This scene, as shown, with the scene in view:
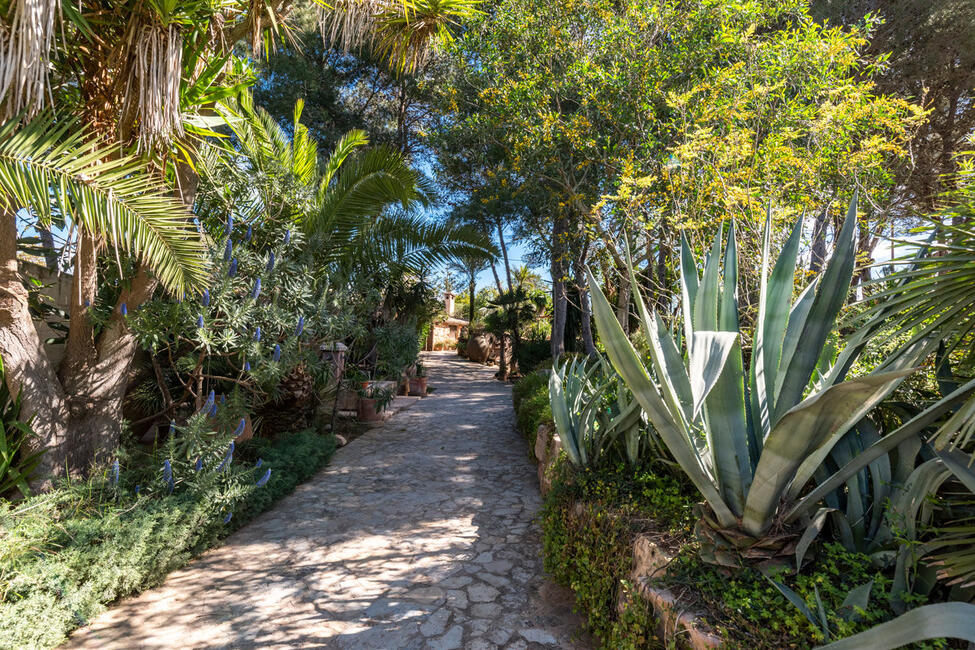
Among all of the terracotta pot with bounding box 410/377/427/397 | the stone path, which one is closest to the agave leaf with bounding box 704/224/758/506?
the stone path

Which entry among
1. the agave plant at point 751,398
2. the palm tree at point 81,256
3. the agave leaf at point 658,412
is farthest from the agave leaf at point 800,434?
the palm tree at point 81,256

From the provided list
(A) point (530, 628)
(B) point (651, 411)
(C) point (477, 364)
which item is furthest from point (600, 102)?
(C) point (477, 364)

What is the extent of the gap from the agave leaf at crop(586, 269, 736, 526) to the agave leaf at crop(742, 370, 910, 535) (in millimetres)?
108

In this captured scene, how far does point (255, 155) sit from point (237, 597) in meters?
4.24

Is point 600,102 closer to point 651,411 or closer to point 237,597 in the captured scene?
point 651,411

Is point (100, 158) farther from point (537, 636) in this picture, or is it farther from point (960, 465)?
point (960, 465)

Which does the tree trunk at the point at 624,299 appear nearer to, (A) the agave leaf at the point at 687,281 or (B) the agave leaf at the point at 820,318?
(A) the agave leaf at the point at 687,281

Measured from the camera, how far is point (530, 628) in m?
2.69

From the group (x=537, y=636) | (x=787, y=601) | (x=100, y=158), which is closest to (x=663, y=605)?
(x=787, y=601)

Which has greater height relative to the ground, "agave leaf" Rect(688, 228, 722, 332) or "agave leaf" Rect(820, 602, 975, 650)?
"agave leaf" Rect(688, 228, 722, 332)

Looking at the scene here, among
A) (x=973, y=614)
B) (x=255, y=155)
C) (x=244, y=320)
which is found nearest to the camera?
(x=973, y=614)

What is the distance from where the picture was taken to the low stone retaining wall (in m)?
1.59

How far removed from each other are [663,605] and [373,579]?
7.06ft

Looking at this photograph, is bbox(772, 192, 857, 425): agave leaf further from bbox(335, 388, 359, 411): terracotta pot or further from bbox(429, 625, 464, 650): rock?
bbox(335, 388, 359, 411): terracotta pot
